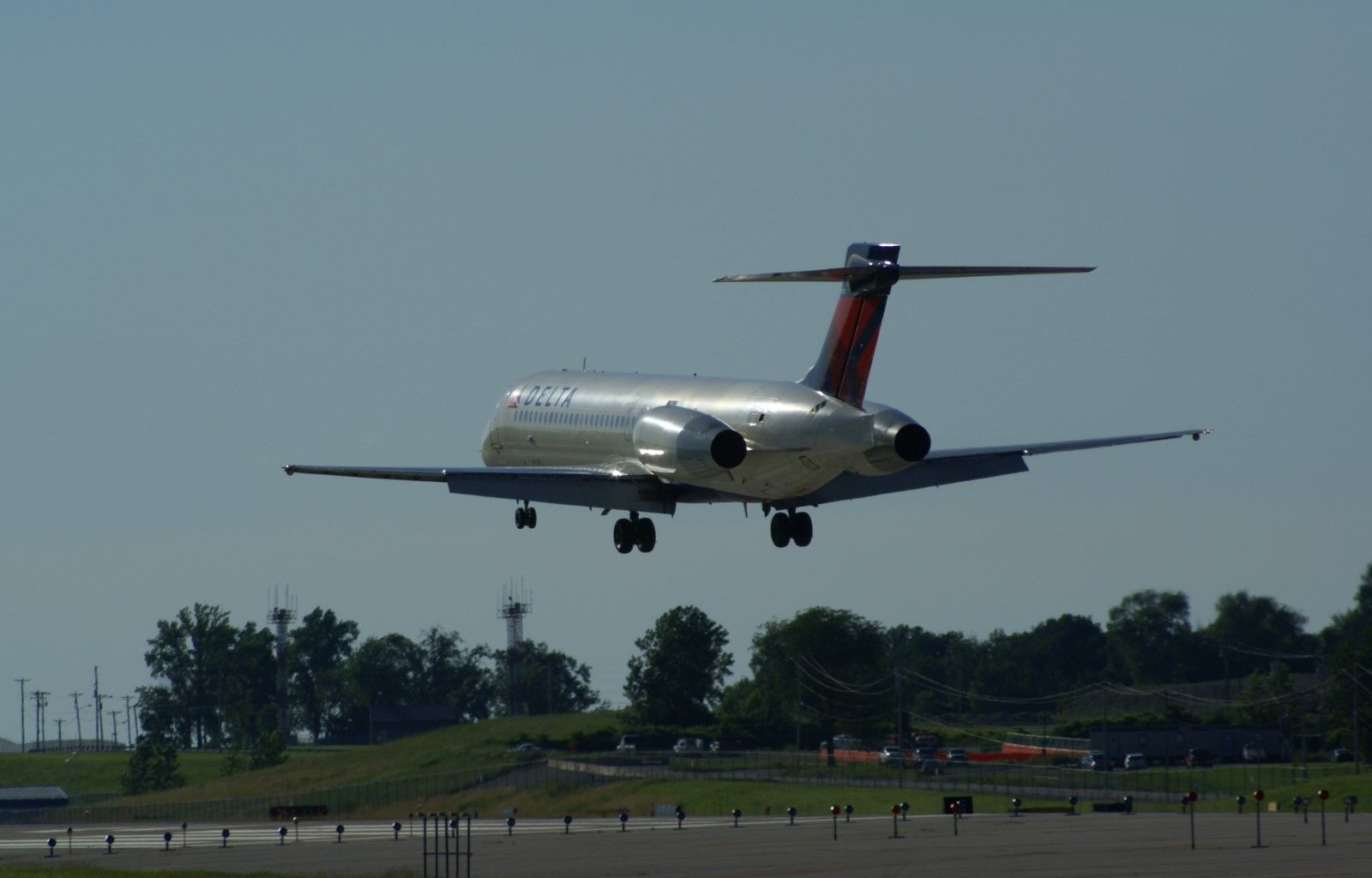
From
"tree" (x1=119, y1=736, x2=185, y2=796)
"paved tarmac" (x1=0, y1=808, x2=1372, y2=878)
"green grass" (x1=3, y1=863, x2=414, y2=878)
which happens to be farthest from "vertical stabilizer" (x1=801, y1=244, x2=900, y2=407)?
"tree" (x1=119, y1=736, x2=185, y2=796)

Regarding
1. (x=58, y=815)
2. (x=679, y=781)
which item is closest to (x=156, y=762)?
(x=58, y=815)

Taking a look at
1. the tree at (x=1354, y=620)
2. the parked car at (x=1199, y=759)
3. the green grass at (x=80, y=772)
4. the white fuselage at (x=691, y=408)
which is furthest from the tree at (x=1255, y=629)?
the white fuselage at (x=691, y=408)

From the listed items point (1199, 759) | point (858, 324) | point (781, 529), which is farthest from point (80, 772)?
point (858, 324)

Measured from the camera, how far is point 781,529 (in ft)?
210

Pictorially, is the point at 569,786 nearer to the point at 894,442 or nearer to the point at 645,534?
the point at 645,534

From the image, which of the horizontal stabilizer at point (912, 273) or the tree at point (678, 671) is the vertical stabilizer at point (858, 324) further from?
the tree at point (678, 671)

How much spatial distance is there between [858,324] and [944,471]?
5561 mm

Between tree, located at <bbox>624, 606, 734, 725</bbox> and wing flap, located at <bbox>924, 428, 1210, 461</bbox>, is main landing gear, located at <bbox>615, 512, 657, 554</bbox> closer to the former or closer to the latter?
wing flap, located at <bbox>924, 428, 1210, 461</bbox>

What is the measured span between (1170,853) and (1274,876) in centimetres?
985

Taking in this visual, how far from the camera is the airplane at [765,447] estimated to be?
56750 millimetres

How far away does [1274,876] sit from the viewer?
5900 cm

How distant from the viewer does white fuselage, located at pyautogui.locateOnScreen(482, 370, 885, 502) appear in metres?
57.2

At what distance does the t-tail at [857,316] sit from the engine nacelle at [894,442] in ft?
6.58

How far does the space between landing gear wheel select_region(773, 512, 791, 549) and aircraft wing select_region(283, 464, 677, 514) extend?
308 centimetres
